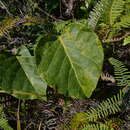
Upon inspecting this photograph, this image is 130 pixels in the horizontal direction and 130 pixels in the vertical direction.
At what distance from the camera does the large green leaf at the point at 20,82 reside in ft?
5.87

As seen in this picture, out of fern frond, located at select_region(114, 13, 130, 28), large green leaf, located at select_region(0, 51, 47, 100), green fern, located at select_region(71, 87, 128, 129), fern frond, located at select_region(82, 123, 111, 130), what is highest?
fern frond, located at select_region(114, 13, 130, 28)

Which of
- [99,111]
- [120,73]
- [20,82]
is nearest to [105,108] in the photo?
[99,111]

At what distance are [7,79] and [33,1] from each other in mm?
688

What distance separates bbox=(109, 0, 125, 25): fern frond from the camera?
1734 mm

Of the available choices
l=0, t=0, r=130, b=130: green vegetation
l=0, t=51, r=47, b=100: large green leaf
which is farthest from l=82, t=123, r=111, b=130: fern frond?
l=0, t=51, r=47, b=100: large green leaf

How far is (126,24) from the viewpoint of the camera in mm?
1802

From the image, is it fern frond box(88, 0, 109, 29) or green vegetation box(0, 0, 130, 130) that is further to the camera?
fern frond box(88, 0, 109, 29)

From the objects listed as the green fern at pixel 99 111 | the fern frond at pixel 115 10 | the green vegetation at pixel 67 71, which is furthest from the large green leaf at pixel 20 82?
the fern frond at pixel 115 10

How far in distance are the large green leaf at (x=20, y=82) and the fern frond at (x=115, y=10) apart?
0.57 m

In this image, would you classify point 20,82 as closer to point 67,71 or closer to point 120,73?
point 67,71

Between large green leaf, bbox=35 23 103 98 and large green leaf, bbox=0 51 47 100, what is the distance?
114 mm

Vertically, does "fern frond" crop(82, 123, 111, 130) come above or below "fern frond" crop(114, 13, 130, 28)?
below

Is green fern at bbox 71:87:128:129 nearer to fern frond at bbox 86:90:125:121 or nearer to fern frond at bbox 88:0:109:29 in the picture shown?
fern frond at bbox 86:90:125:121

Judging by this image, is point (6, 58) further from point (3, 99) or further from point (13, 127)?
point (13, 127)
